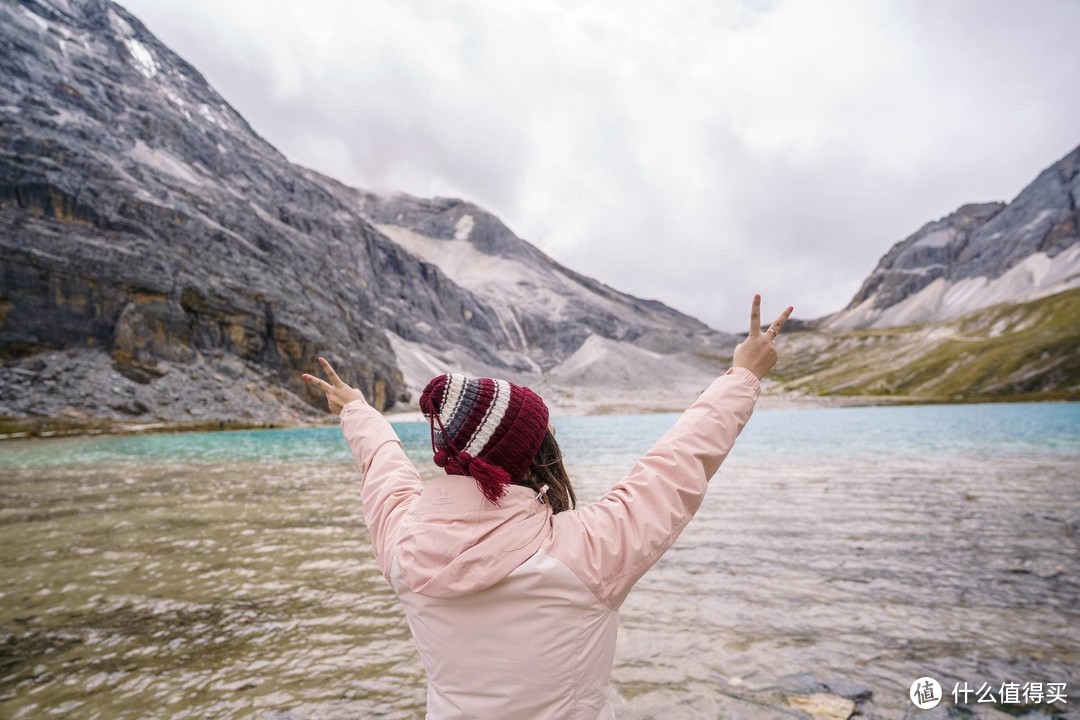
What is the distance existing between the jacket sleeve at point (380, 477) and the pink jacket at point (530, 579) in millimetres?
304

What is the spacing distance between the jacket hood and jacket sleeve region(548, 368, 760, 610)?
0.17m

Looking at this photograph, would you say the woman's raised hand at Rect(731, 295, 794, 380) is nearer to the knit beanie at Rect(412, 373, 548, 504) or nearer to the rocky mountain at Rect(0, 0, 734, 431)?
the knit beanie at Rect(412, 373, 548, 504)

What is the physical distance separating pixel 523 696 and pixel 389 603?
6.96m

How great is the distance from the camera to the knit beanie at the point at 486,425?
7.97 feet

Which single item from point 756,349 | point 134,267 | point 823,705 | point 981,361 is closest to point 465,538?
point 756,349

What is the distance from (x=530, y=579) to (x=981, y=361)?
17012 cm

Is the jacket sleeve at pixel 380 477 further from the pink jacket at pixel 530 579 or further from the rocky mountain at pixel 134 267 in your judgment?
the rocky mountain at pixel 134 267

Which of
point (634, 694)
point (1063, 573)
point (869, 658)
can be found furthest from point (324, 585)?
point (1063, 573)

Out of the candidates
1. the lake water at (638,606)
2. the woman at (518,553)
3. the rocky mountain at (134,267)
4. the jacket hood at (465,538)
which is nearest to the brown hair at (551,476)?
the woman at (518,553)

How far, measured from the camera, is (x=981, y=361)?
134000 millimetres

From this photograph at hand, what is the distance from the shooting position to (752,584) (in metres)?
9.18

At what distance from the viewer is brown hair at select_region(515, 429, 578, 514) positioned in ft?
8.78

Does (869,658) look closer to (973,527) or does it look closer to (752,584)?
(752,584)

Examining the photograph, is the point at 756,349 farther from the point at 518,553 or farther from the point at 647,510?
the point at 518,553
